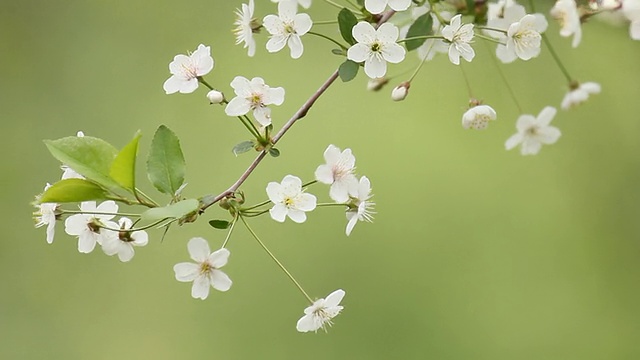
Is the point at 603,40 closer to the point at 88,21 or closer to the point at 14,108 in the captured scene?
the point at 88,21

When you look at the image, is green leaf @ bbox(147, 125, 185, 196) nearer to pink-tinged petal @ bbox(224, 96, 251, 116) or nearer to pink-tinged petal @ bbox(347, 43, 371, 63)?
pink-tinged petal @ bbox(224, 96, 251, 116)

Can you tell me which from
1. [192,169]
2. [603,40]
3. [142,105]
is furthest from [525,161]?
[142,105]

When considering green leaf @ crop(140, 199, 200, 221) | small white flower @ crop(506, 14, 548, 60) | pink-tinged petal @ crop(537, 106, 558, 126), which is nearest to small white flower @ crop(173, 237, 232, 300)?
green leaf @ crop(140, 199, 200, 221)

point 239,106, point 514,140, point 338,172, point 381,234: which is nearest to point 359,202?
point 338,172

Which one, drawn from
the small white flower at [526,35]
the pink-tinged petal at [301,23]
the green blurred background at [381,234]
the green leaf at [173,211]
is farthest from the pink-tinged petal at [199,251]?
the green blurred background at [381,234]

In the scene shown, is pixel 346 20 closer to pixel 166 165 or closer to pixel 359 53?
pixel 359 53

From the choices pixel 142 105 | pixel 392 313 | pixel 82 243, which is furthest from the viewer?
pixel 142 105
